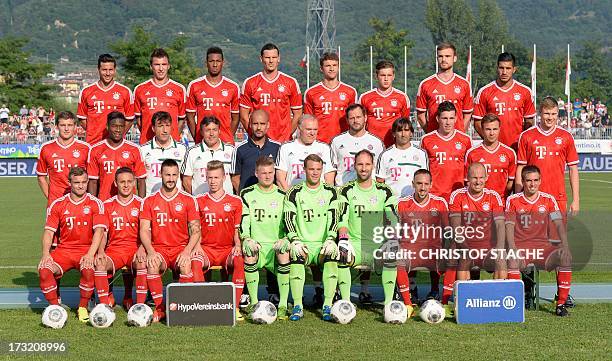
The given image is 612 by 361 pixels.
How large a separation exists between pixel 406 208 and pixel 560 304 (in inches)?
58.6

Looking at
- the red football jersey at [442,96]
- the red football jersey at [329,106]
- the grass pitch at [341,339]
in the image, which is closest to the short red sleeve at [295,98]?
the red football jersey at [329,106]

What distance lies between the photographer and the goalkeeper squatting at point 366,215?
8.20 metres

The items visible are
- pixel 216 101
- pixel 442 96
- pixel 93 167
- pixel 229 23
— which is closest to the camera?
pixel 93 167

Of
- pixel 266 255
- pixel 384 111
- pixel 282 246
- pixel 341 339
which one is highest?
pixel 384 111

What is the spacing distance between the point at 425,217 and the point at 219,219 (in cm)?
174

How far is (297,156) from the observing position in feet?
29.3

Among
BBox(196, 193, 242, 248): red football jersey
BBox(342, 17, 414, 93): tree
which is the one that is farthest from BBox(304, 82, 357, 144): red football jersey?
BBox(342, 17, 414, 93): tree

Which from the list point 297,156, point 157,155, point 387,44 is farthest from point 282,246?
point 387,44

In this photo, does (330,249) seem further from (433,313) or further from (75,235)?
(75,235)

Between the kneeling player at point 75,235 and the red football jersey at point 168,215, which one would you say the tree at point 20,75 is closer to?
the kneeling player at point 75,235

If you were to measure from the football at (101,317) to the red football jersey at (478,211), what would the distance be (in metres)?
2.93

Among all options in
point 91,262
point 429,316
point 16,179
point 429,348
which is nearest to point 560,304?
point 429,316

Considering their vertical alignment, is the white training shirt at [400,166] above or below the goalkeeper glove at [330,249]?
above

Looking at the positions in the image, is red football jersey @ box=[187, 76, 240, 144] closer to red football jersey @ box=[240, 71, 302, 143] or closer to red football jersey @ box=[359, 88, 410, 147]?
red football jersey @ box=[240, 71, 302, 143]
